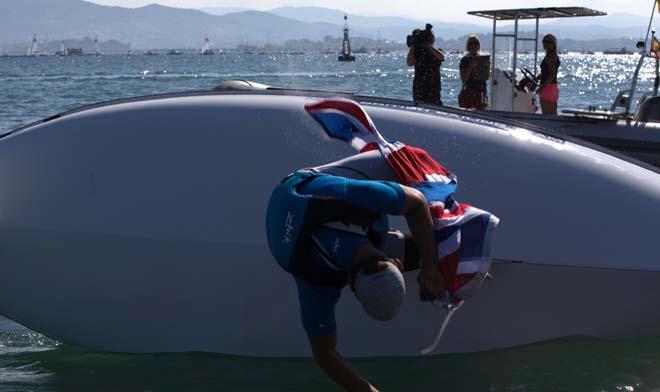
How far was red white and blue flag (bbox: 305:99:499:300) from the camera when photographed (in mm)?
3508

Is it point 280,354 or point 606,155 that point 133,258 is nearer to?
point 280,354

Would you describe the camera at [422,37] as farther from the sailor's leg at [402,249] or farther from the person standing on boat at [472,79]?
the sailor's leg at [402,249]

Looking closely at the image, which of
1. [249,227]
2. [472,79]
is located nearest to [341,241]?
[249,227]

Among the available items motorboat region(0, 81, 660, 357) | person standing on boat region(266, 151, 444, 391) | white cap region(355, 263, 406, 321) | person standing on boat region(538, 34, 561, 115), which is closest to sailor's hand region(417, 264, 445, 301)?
person standing on boat region(266, 151, 444, 391)

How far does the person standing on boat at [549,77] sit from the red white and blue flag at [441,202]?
20.1 ft

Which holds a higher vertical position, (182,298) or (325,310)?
(325,310)

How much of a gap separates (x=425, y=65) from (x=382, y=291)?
5.90 metres

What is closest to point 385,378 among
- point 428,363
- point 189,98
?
point 428,363

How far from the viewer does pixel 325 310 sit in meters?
3.63

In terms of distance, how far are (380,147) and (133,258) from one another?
1.64 m

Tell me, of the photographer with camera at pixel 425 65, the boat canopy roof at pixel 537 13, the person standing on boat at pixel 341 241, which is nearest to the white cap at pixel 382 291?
the person standing on boat at pixel 341 241

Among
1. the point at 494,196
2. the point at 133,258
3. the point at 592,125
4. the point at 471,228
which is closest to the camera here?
the point at 471,228

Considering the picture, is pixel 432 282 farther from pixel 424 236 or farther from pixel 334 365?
pixel 334 365

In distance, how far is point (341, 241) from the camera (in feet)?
11.1
